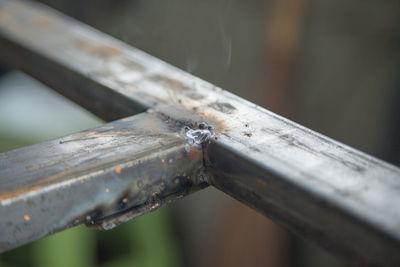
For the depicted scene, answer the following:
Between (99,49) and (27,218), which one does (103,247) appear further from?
(27,218)

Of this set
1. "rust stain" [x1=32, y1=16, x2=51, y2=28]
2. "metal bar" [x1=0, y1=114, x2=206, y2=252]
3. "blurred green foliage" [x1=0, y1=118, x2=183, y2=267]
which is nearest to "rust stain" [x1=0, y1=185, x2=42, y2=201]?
"metal bar" [x1=0, y1=114, x2=206, y2=252]

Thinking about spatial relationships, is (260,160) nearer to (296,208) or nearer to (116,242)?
(296,208)

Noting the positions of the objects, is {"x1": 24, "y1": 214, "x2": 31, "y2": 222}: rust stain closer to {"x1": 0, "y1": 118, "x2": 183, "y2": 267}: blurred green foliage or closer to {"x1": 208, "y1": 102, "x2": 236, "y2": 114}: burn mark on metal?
{"x1": 208, "y1": 102, "x2": 236, "y2": 114}: burn mark on metal

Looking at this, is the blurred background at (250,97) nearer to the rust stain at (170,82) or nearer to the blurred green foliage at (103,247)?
the blurred green foliage at (103,247)

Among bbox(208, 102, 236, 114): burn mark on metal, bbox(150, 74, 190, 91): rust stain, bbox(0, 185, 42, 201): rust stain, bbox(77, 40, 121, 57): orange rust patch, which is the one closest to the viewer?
bbox(0, 185, 42, 201): rust stain

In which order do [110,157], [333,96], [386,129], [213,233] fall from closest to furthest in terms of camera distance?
[110,157]
[386,129]
[333,96]
[213,233]

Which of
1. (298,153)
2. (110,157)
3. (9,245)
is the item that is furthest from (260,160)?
(9,245)
